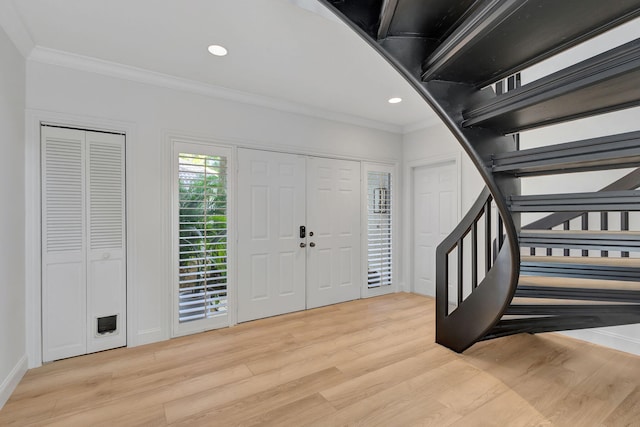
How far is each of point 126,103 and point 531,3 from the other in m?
3.00

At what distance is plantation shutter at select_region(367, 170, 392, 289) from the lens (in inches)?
165

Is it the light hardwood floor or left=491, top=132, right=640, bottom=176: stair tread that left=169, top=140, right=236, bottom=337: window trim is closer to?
the light hardwood floor

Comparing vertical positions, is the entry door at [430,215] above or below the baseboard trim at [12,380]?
above

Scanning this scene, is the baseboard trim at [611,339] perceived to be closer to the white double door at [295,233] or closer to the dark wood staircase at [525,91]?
the dark wood staircase at [525,91]

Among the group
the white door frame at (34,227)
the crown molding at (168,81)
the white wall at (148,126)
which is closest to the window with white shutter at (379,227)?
the crown molding at (168,81)

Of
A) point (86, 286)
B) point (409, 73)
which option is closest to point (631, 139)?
point (409, 73)

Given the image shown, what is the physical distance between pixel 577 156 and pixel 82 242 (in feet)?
10.7

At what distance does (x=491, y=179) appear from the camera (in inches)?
46.4

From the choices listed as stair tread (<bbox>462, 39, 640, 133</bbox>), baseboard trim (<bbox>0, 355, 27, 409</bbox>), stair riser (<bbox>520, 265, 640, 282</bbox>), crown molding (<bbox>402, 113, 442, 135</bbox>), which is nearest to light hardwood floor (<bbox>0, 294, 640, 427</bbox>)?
baseboard trim (<bbox>0, 355, 27, 409</bbox>)

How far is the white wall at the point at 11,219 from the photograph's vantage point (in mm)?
1910

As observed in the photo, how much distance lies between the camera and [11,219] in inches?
80.6

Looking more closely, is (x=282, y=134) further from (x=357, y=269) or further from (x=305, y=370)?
(x=305, y=370)

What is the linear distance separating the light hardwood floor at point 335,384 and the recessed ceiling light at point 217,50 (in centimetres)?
251

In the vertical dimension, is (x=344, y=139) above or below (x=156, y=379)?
above
